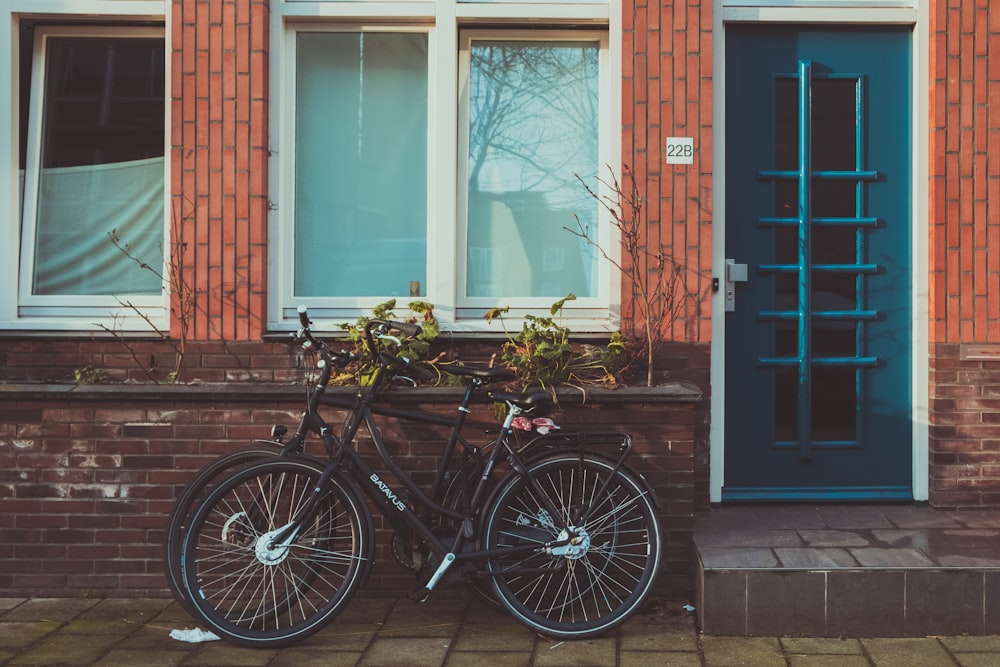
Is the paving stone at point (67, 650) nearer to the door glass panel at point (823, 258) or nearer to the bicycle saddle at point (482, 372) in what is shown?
the bicycle saddle at point (482, 372)

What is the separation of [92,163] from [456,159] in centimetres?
196

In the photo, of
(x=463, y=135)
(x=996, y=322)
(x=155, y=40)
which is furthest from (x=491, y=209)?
(x=996, y=322)

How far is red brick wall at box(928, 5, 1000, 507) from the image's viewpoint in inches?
215

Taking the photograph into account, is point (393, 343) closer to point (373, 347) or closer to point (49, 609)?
point (373, 347)

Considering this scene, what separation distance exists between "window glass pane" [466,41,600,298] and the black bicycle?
115cm

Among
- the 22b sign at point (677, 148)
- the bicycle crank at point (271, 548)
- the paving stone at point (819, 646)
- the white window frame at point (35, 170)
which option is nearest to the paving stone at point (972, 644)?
the paving stone at point (819, 646)

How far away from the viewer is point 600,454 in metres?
4.58

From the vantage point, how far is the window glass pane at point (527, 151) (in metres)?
5.67

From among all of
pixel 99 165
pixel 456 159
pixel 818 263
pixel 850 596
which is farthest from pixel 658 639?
pixel 99 165

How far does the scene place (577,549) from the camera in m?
4.54

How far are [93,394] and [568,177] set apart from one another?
8.63ft

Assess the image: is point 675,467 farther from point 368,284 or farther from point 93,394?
point 93,394

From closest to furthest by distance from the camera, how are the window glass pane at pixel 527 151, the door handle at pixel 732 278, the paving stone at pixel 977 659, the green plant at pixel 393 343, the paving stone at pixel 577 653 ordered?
1. the paving stone at pixel 977 659
2. the paving stone at pixel 577 653
3. the green plant at pixel 393 343
4. the door handle at pixel 732 278
5. the window glass pane at pixel 527 151

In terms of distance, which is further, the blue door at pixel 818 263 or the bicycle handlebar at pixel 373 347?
the blue door at pixel 818 263
